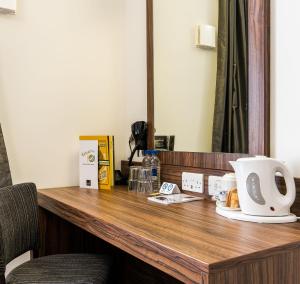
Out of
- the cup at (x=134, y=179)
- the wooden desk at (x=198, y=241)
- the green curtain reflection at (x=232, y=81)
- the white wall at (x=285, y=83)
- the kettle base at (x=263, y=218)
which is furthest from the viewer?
the cup at (x=134, y=179)

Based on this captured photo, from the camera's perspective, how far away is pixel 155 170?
1845 millimetres

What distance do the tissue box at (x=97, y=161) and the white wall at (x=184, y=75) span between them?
0.29 meters

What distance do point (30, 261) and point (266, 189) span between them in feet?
3.32

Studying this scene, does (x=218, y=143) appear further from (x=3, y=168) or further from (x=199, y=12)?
(x=3, y=168)

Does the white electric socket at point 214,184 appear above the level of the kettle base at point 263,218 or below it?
above

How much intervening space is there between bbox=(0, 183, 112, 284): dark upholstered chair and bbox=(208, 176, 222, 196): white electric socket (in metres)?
0.53

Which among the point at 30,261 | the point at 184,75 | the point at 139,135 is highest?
the point at 184,75

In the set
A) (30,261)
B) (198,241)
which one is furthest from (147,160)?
(198,241)

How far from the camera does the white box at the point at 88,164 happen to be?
1.97m

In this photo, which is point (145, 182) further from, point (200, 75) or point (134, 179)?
point (200, 75)

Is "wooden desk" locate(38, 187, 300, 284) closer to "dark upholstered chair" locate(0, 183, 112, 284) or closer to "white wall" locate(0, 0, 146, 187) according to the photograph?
"dark upholstered chair" locate(0, 183, 112, 284)

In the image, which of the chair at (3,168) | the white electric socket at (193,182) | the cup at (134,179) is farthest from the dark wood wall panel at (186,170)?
the chair at (3,168)

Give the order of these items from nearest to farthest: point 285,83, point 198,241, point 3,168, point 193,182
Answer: point 198,241, point 285,83, point 193,182, point 3,168

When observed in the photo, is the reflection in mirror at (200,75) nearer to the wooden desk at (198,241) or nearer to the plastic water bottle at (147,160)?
the plastic water bottle at (147,160)
